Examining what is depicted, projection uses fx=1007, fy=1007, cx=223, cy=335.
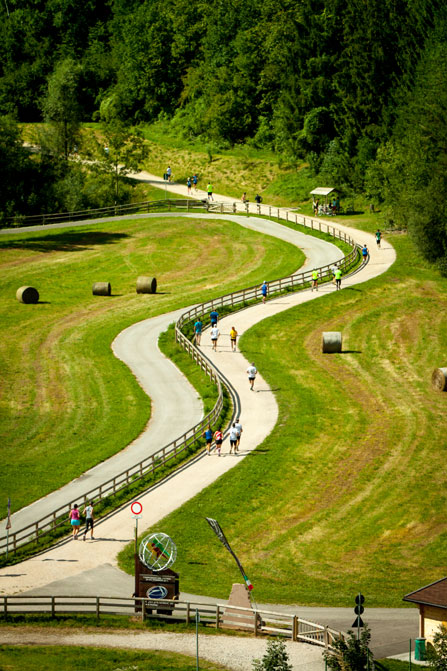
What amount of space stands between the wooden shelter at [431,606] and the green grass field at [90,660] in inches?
251

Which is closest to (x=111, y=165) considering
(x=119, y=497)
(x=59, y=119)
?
(x=59, y=119)

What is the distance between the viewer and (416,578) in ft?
119

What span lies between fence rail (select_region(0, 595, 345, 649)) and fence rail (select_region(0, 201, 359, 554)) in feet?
16.0

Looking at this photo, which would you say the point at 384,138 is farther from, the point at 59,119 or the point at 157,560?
the point at 157,560

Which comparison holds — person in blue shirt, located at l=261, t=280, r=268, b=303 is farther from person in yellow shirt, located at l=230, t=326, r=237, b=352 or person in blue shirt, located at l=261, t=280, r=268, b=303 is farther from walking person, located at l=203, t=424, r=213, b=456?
walking person, located at l=203, t=424, r=213, b=456

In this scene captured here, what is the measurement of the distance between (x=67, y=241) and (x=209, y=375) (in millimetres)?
36732

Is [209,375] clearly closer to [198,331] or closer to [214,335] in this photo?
[214,335]

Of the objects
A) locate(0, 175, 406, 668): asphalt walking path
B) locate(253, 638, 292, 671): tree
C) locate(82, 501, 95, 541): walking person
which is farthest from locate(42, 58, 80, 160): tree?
locate(253, 638, 292, 671): tree

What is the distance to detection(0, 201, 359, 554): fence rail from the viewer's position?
38312mm

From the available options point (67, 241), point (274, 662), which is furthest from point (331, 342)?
point (274, 662)

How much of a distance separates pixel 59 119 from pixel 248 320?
2053 inches

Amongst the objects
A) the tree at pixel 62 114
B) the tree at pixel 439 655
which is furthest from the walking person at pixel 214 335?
the tree at pixel 62 114

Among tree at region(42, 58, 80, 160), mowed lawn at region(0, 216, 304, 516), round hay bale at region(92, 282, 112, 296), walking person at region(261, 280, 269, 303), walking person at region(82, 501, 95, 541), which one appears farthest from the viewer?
tree at region(42, 58, 80, 160)

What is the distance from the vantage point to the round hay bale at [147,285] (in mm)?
74812
